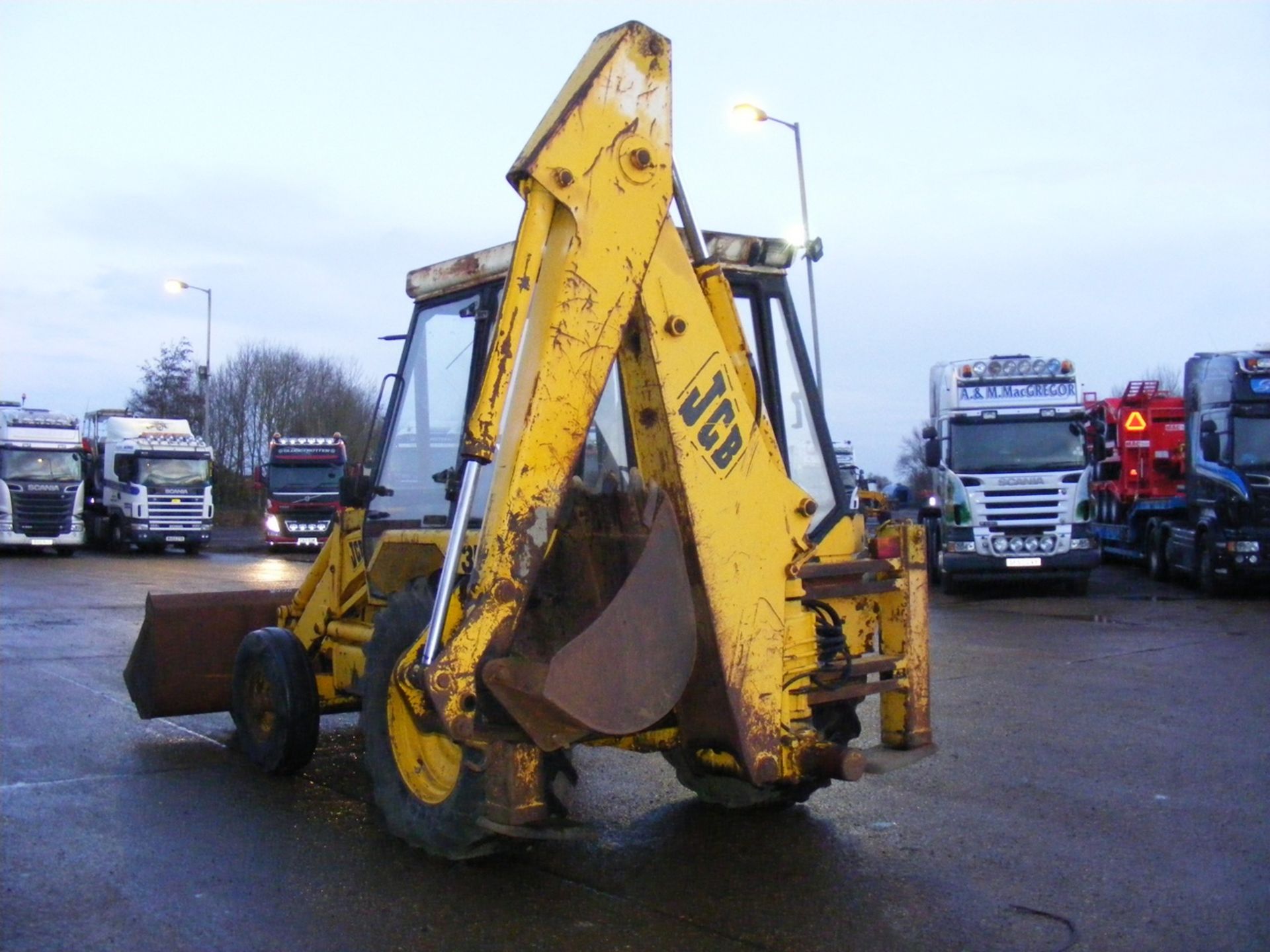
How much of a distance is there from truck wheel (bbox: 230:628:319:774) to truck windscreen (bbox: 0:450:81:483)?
2503 centimetres

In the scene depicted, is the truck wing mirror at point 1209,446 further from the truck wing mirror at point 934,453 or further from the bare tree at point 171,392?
the bare tree at point 171,392

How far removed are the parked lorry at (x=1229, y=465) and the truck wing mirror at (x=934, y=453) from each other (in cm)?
364

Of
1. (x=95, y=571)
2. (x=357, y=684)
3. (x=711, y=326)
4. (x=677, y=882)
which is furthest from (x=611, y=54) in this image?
(x=95, y=571)

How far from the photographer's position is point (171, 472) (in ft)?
102

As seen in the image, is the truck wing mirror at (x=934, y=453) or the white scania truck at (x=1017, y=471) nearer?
the white scania truck at (x=1017, y=471)

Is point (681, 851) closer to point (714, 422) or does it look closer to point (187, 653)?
point (714, 422)

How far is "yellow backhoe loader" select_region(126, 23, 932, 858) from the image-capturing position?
179 inches

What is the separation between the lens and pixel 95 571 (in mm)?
24547

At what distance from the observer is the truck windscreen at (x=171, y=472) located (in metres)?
31.0

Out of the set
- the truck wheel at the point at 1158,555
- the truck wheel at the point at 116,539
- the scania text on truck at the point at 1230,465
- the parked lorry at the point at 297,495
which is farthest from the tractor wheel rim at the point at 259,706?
the truck wheel at the point at 116,539

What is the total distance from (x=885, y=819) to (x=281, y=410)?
4849 centimetres

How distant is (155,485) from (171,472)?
1.60 ft

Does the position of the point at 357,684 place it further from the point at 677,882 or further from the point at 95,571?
the point at 95,571

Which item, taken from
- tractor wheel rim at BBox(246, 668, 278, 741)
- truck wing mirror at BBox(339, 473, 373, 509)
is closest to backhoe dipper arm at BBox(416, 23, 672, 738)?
truck wing mirror at BBox(339, 473, 373, 509)
